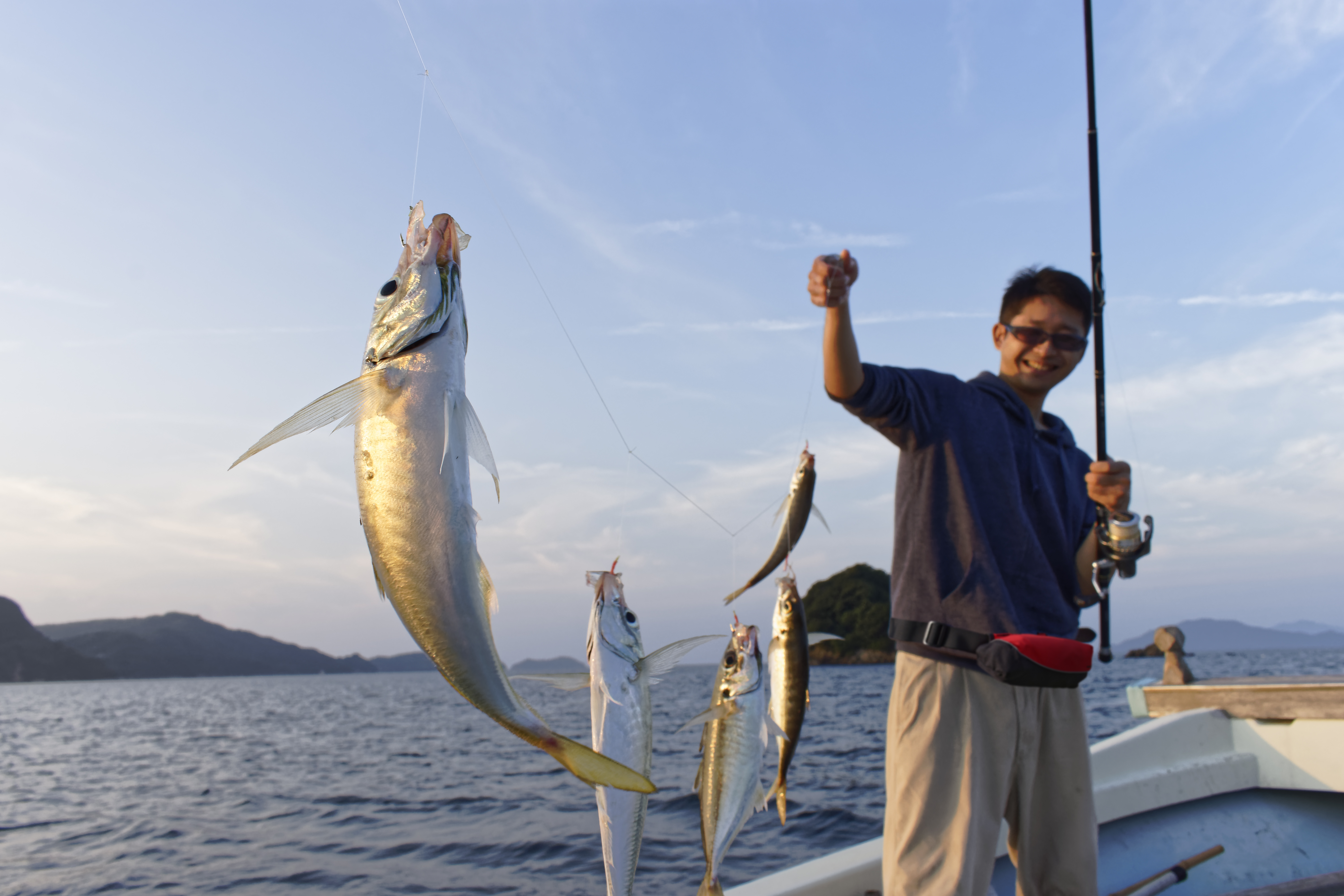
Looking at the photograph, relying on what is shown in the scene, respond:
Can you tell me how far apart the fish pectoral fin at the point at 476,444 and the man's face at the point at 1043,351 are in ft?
9.15

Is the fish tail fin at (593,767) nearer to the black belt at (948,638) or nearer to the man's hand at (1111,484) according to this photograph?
the black belt at (948,638)

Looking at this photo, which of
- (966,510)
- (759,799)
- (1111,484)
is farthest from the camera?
(759,799)

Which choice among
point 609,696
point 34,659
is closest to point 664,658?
point 609,696

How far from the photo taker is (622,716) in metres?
2.14

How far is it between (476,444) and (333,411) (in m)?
0.23

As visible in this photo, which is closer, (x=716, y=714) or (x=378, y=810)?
(x=716, y=714)

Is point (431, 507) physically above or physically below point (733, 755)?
above

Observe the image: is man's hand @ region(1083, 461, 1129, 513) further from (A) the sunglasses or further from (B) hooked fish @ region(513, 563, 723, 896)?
(B) hooked fish @ region(513, 563, 723, 896)

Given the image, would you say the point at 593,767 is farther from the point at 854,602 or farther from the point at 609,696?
the point at 854,602

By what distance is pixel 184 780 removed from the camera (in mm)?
21609

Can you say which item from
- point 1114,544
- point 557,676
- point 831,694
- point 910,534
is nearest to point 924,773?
point 910,534

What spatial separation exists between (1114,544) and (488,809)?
580 inches

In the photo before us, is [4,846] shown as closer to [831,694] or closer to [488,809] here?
[488,809]

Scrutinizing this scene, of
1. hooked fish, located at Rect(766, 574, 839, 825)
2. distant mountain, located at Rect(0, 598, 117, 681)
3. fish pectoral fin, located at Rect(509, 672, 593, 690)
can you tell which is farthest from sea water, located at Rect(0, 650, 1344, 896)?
distant mountain, located at Rect(0, 598, 117, 681)
